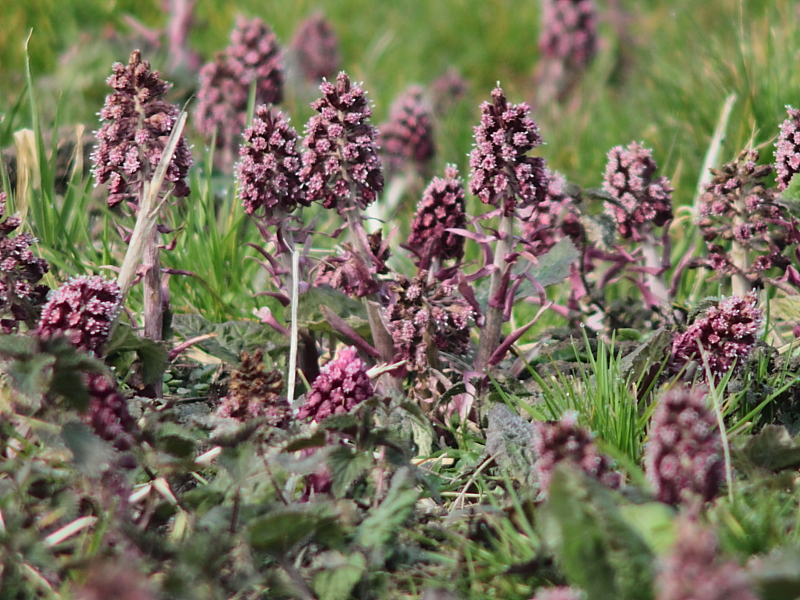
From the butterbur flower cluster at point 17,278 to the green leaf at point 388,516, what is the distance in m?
0.94

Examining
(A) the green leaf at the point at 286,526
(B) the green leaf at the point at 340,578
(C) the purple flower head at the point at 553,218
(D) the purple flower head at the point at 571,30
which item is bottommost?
(B) the green leaf at the point at 340,578

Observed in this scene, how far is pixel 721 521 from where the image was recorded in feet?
4.64

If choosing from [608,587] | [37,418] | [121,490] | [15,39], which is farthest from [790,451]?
[15,39]

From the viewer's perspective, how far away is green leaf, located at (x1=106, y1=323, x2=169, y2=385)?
193 cm

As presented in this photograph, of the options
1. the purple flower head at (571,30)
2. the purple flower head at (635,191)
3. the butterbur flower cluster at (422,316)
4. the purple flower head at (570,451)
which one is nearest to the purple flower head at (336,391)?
the butterbur flower cluster at (422,316)

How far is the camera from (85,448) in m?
1.43

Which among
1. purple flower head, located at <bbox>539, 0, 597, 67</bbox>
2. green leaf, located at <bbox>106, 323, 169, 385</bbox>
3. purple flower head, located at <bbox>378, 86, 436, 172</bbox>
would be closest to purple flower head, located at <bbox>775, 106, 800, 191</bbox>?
green leaf, located at <bbox>106, 323, 169, 385</bbox>

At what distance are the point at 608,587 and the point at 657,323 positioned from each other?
1511 millimetres

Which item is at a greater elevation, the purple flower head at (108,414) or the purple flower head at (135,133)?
the purple flower head at (135,133)

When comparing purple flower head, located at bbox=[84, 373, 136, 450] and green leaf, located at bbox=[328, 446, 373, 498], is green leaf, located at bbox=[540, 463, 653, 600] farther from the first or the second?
purple flower head, located at bbox=[84, 373, 136, 450]

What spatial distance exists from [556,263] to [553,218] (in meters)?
0.38

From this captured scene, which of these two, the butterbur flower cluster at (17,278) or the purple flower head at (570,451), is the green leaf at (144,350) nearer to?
→ the butterbur flower cluster at (17,278)

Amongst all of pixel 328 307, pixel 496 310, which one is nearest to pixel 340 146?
pixel 328 307

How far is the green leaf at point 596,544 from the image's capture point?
1.15 metres
